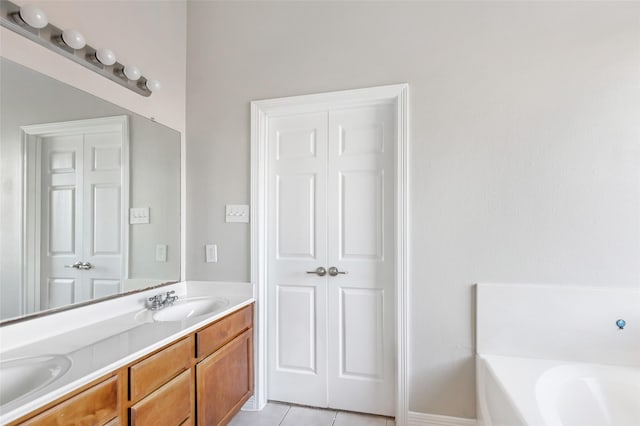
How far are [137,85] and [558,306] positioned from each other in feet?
8.72

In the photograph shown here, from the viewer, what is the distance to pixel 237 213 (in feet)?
6.93

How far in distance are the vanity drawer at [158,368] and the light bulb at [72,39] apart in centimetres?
138

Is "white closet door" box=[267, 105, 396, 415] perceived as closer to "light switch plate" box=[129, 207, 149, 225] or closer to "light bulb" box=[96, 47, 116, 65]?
"light switch plate" box=[129, 207, 149, 225]

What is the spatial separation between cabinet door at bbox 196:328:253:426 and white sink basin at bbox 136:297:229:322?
0.24 metres

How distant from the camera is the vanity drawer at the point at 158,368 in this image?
1134 millimetres

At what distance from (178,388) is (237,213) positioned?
1.09m

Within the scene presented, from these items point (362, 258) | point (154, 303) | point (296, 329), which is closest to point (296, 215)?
point (362, 258)

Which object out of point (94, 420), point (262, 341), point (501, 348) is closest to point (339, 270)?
point (262, 341)

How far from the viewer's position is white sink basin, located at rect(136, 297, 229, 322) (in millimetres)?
1658

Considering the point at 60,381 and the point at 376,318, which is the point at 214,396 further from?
the point at 376,318

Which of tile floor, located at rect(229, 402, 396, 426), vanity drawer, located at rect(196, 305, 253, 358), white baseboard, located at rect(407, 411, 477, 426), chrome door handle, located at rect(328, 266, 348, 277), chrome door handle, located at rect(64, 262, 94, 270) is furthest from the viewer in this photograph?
chrome door handle, located at rect(328, 266, 348, 277)

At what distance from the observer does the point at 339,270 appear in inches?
79.6

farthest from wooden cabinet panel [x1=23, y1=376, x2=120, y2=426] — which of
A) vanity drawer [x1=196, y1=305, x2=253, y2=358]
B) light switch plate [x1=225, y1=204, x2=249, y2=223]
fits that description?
light switch plate [x1=225, y1=204, x2=249, y2=223]

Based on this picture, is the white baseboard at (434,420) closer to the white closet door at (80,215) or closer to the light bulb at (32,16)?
the white closet door at (80,215)
